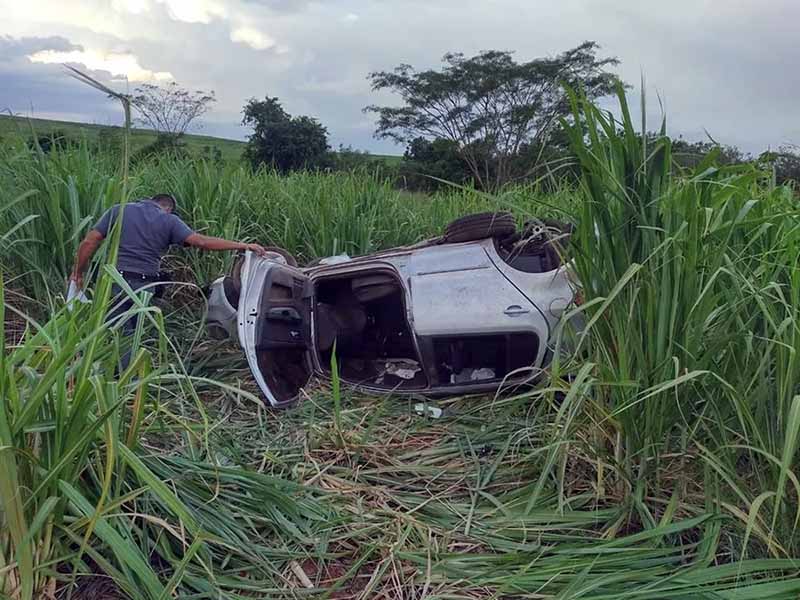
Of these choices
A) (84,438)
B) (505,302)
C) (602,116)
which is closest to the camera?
(84,438)

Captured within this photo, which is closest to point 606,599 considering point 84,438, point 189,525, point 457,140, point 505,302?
point 189,525

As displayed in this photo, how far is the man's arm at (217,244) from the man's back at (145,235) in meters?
0.05

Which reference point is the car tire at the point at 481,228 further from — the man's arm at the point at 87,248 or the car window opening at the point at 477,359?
the man's arm at the point at 87,248

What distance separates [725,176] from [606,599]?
156 cm

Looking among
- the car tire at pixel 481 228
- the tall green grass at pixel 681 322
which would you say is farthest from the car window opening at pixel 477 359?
the tall green grass at pixel 681 322

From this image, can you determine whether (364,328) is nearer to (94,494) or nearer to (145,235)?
(145,235)

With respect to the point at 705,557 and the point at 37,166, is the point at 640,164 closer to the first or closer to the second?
the point at 705,557

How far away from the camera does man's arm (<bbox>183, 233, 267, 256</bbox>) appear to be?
3.93m

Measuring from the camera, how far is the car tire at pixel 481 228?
3.40m

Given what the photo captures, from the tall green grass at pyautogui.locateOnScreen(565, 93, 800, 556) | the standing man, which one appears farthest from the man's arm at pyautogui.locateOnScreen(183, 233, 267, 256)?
the tall green grass at pyautogui.locateOnScreen(565, 93, 800, 556)

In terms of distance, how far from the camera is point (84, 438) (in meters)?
1.68

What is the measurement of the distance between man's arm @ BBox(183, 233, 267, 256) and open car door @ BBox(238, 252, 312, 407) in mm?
321

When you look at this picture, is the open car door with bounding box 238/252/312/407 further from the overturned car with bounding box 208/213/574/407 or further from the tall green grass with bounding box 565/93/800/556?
the tall green grass with bounding box 565/93/800/556

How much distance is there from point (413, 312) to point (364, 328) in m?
0.73
